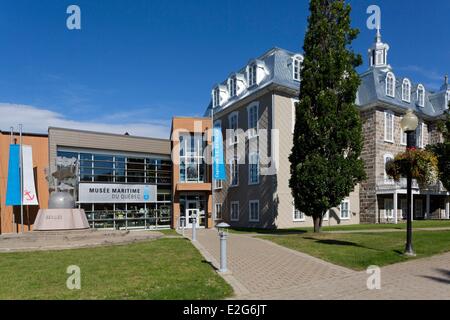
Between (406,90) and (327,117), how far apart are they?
1709cm

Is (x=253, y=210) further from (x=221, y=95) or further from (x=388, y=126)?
(x=388, y=126)

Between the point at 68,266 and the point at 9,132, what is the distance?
19.3 metres

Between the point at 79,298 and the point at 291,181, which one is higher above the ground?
the point at 291,181

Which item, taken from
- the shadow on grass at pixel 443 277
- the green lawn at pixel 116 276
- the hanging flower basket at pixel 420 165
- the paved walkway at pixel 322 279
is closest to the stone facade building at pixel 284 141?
the hanging flower basket at pixel 420 165

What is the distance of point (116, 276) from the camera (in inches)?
330

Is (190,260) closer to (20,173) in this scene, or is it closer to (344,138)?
(344,138)

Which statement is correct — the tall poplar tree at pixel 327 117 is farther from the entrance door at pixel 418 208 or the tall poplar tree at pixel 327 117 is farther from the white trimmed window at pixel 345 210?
the entrance door at pixel 418 208

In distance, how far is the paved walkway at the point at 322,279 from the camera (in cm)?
657

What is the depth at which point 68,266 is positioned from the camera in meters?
9.95

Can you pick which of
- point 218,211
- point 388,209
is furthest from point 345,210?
point 218,211

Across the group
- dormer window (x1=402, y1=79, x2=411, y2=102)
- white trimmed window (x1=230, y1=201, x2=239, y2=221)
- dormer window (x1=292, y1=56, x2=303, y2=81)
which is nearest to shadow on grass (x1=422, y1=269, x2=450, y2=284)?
dormer window (x1=292, y1=56, x2=303, y2=81)

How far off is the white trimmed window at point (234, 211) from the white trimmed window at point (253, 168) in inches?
117
